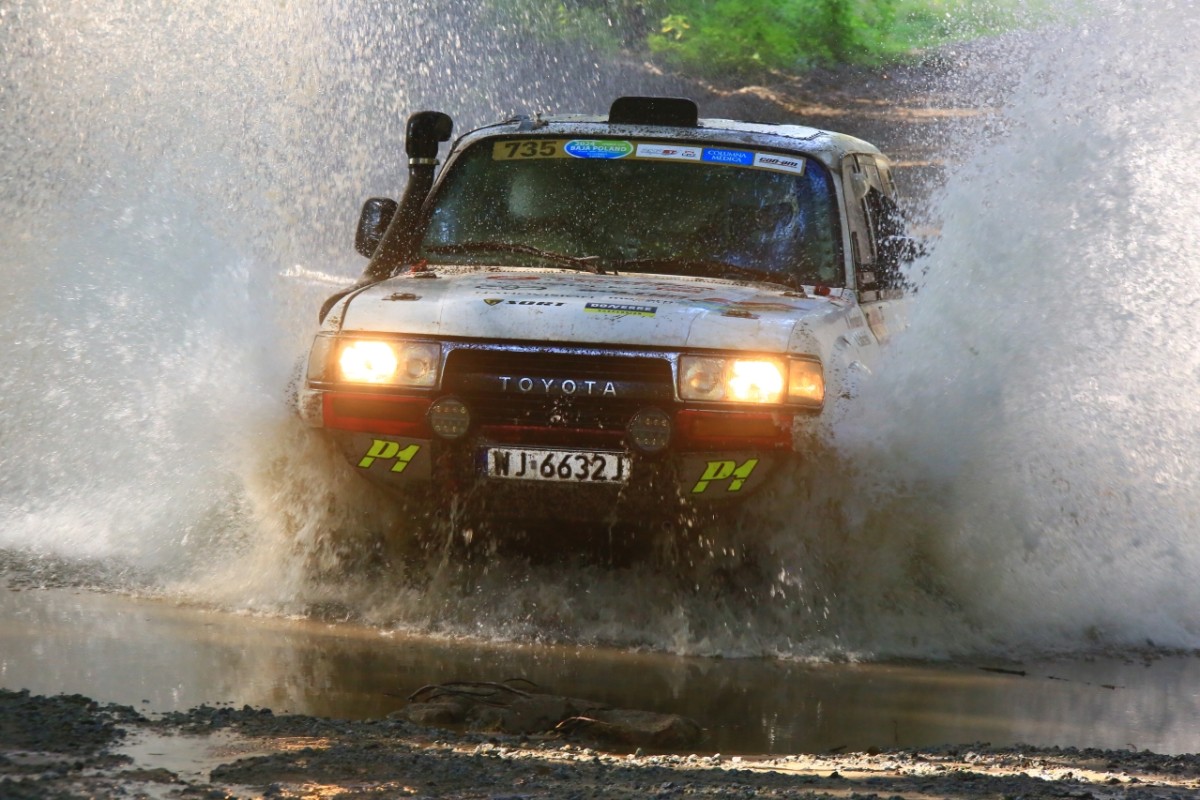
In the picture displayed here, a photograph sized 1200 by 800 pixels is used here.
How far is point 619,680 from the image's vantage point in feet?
18.6

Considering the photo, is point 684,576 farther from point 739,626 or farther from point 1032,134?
point 1032,134

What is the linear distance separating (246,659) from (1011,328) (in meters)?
3.36

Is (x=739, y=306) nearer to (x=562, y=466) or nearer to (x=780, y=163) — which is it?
(x=562, y=466)

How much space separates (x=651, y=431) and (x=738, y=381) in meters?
0.33

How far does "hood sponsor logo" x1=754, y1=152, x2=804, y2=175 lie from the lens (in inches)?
296

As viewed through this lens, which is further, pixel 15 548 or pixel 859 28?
pixel 859 28

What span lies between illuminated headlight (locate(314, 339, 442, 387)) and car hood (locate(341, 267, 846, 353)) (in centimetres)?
5

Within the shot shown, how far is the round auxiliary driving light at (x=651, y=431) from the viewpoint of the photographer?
6098 mm

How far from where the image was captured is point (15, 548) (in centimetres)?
772

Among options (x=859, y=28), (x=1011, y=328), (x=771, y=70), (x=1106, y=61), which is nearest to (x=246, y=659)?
(x=1011, y=328)

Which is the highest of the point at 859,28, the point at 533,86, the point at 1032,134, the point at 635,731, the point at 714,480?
the point at 859,28

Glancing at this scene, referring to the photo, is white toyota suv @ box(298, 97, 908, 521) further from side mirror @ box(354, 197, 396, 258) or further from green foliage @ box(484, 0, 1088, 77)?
green foliage @ box(484, 0, 1088, 77)

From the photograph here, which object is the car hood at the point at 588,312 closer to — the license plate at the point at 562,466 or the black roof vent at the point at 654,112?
the license plate at the point at 562,466

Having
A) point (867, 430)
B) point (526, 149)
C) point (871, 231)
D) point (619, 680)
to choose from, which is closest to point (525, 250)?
point (526, 149)
